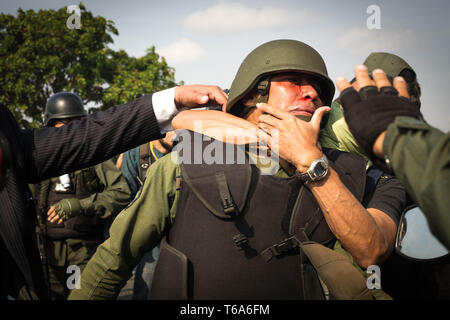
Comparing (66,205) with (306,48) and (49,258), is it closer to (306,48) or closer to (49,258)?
(49,258)

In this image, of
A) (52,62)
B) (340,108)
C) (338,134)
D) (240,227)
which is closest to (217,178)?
(240,227)

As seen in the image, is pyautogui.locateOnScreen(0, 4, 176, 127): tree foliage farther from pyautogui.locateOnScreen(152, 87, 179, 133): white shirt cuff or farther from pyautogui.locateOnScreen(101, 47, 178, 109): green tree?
pyautogui.locateOnScreen(152, 87, 179, 133): white shirt cuff

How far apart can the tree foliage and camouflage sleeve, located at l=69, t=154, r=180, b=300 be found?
17811mm

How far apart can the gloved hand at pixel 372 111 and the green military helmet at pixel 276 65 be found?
924mm

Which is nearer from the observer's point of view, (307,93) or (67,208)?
(307,93)

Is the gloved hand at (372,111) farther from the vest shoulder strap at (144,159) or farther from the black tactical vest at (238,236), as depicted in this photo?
the vest shoulder strap at (144,159)

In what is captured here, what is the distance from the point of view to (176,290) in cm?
196

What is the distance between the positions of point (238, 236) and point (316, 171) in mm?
559

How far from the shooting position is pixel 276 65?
2.37 meters

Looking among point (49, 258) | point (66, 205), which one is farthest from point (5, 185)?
point (49, 258)

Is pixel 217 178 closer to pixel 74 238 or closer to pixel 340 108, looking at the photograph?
pixel 340 108

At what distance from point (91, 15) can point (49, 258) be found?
809 inches

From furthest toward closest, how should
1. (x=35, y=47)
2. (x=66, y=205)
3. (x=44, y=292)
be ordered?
(x=35, y=47), (x=66, y=205), (x=44, y=292)

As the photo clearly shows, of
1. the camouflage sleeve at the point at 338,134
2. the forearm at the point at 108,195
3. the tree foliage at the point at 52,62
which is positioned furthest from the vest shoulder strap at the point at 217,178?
the tree foliage at the point at 52,62
